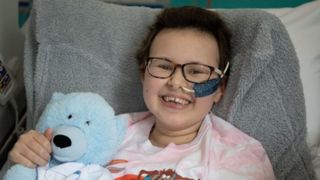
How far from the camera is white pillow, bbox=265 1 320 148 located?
1398 millimetres

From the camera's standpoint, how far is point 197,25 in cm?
129

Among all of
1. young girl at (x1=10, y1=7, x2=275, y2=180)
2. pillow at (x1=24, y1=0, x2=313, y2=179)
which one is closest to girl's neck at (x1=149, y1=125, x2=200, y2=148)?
young girl at (x1=10, y1=7, x2=275, y2=180)

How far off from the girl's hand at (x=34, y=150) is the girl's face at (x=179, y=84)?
0.30 metres

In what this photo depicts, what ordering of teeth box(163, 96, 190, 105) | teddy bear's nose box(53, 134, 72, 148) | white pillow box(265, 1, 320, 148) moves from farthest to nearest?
white pillow box(265, 1, 320, 148) < teeth box(163, 96, 190, 105) < teddy bear's nose box(53, 134, 72, 148)

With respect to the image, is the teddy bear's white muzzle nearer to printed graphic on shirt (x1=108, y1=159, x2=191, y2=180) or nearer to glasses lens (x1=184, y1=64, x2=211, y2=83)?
printed graphic on shirt (x1=108, y1=159, x2=191, y2=180)

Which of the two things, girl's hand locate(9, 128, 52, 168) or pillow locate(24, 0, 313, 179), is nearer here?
girl's hand locate(9, 128, 52, 168)

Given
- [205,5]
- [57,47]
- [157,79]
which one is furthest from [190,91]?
[205,5]

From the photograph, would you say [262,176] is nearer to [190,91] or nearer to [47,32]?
[190,91]

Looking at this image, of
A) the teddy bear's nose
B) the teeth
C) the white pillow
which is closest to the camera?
the teddy bear's nose

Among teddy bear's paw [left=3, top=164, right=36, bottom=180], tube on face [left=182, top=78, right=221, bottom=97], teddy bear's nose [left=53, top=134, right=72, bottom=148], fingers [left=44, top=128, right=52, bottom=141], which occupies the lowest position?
teddy bear's paw [left=3, top=164, right=36, bottom=180]

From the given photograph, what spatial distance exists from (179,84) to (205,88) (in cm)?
7

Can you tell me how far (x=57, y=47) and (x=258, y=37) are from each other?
629 mm

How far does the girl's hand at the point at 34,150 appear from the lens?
1.15 m

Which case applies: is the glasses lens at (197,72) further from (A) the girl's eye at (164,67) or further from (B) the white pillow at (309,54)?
(B) the white pillow at (309,54)
